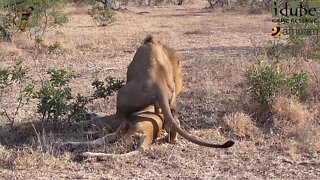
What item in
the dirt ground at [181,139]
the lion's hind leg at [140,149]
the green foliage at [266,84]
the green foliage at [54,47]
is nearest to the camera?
the dirt ground at [181,139]

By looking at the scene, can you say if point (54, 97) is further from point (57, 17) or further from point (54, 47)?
point (57, 17)

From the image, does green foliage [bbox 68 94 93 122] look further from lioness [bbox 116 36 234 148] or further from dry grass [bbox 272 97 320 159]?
dry grass [bbox 272 97 320 159]

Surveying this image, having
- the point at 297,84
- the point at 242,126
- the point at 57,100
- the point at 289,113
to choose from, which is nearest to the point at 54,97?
the point at 57,100

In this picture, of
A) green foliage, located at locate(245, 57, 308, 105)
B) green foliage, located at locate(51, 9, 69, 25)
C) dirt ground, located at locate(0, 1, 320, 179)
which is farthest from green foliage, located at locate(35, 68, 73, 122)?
green foliage, located at locate(51, 9, 69, 25)

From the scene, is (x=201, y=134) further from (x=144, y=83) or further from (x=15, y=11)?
(x=15, y=11)

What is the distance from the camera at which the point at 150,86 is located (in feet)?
18.5

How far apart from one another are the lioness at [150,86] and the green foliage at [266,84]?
1237mm

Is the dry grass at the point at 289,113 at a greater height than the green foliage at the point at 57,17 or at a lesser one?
lesser

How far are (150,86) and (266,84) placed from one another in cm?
179

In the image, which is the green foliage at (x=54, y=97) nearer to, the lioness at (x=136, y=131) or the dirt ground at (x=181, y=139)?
the dirt ground at (x=181, y=139)

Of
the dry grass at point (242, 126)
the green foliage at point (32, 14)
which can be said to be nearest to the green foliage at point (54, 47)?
the green foliage at point (32, 14)

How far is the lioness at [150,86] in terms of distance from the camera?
556 cm

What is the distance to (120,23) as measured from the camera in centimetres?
2100

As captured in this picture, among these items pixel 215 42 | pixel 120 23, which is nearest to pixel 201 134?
pixel 215 42
